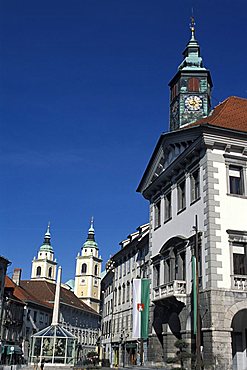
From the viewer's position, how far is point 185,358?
26297 millimetres

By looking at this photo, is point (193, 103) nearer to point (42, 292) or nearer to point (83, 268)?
point (42, 292)

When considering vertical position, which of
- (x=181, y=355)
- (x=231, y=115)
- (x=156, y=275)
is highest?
(x=231, y=115)

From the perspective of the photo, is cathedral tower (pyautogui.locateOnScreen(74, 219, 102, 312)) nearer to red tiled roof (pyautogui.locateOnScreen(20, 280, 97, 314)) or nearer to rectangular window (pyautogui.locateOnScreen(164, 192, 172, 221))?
red tiled roof (pyautogui.locateOnScreen(20, 280, 97, 314))

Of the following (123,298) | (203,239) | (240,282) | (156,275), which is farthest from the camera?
(123,298)

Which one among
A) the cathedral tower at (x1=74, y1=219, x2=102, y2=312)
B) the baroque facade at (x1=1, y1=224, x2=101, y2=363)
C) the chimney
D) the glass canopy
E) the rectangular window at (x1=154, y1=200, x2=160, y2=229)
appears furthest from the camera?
the cathedral tower at (x1=74, y1=219, x2=102, y2=312)

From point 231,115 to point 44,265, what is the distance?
144212 millimetres

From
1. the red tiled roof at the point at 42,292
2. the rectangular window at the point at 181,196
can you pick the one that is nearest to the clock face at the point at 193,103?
the rectangular window at the point at 181,196

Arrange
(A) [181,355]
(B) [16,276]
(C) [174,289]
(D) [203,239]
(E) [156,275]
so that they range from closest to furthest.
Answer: (A) [181,355]
(D) [203,239]
(C) [174,289]
(E) [156,275]
(B) [16,276]

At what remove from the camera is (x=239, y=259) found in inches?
1080

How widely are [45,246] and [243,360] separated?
153341 millimetres

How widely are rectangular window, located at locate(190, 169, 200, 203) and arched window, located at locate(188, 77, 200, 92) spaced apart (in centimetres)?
993

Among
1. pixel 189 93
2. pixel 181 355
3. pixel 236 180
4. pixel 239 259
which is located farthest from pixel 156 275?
pixel 189 93

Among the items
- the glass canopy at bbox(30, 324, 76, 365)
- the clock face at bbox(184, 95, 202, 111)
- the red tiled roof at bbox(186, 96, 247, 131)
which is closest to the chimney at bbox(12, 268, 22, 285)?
the glass canopy at bbox(30, 324, 76, 365)

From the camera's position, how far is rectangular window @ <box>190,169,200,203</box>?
1179 inches
